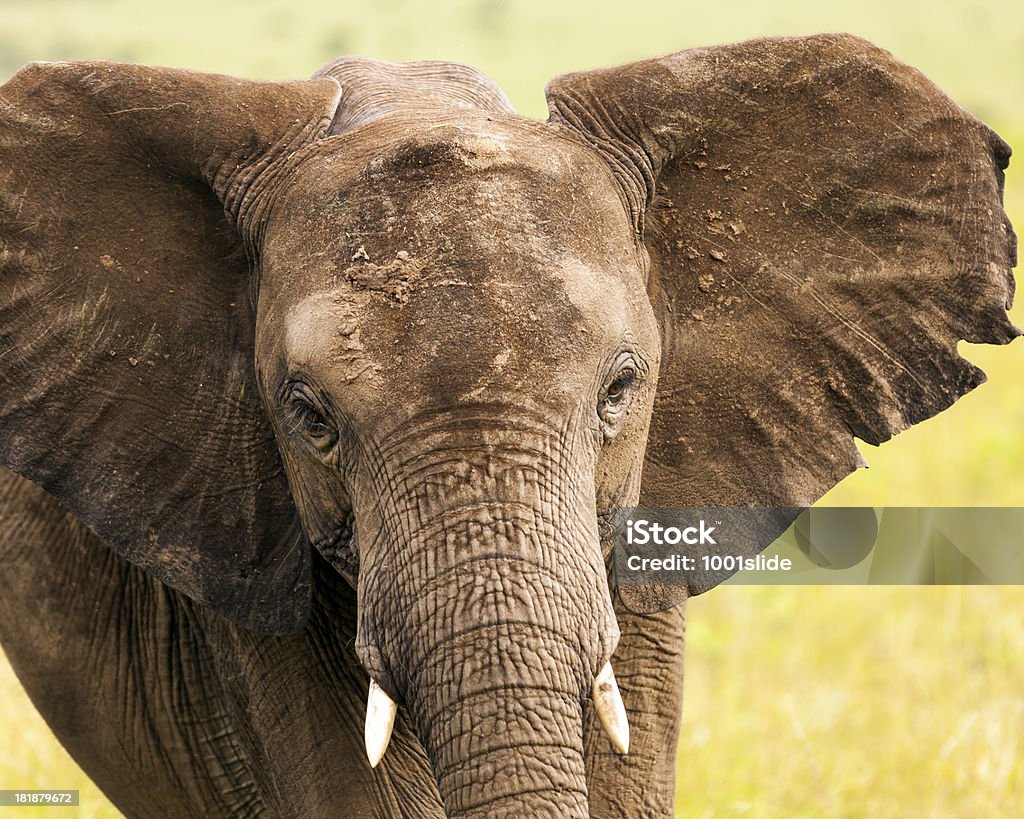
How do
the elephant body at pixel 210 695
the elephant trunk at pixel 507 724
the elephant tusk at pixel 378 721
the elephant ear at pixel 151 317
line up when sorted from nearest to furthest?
the elephant trunk at pixel 507 724, the elephant tusk at pixel 378 721, the elephant ear at pixel 151 317, the elephant body at pixel 210 695

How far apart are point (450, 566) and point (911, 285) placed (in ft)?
4.76

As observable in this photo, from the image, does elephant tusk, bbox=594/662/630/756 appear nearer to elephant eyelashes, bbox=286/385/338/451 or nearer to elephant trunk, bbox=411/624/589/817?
elephant trunk, bbox=411/624/589/817

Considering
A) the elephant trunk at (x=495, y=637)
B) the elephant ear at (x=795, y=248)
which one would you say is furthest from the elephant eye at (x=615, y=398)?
the elephant ear at (x=795, y=248)

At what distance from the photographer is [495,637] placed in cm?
314

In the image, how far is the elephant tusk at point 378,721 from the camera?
3.26 meters

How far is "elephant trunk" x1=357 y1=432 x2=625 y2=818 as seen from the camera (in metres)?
3.13

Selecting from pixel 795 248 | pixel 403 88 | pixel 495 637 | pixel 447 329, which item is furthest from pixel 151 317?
pixel 795 248

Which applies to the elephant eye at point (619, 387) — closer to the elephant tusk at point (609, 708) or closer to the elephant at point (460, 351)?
the elephant at point (460, 351)

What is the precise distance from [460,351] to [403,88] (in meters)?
0.99

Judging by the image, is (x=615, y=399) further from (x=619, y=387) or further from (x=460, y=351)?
(x=460, y=351)

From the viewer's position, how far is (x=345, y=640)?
13.4 ft

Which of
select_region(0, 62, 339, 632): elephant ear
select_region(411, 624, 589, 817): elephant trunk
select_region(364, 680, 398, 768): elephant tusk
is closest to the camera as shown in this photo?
select_region(411, 624, 589, 817): elephant trunk

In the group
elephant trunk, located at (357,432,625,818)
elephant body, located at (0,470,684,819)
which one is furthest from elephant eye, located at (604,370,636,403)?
elephant body, located at (0,470,684,819)

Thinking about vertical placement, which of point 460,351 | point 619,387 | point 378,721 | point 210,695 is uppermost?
point 460,351
